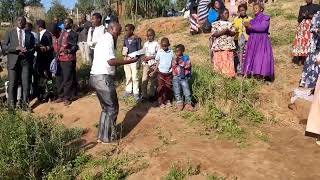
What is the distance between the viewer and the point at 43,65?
846 centimetres

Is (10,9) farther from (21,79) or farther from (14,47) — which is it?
(14,47)

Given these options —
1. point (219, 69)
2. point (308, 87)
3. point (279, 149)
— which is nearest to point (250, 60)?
point (219, 69)

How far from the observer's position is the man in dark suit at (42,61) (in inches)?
325

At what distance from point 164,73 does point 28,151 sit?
2822 millimetres

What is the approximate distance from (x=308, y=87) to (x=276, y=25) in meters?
5.19

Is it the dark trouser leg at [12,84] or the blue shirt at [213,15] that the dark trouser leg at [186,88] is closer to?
the dark trouser leg at [12,84]

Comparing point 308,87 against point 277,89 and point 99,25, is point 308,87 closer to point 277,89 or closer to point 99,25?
point 277,89

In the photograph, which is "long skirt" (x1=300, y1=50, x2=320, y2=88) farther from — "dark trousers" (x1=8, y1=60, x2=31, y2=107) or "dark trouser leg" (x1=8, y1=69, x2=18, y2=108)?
"dark trouser leg" (x1=8, y1=69, x2=18, y2=108)

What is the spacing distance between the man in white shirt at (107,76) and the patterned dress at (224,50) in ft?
8.26

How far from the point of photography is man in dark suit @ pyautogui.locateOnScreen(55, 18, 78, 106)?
7.82 m

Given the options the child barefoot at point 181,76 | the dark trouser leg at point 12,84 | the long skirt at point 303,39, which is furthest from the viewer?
the long skirt at point 303,39

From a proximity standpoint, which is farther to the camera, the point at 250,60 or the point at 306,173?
the point at 250,60

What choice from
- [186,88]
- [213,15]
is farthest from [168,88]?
[213,15]

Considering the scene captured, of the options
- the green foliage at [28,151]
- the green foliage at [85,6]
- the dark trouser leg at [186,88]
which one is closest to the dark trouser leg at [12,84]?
the green foliage at [28,151]
